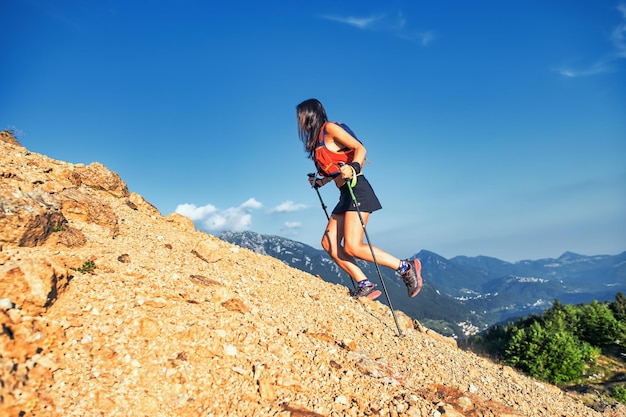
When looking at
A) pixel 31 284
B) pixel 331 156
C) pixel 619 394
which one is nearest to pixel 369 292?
pixel 331 156

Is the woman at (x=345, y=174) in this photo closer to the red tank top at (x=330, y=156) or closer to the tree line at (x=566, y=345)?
the red tank top at (x=330, y=156)

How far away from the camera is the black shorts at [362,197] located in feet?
22.7

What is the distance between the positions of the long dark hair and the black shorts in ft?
3.74

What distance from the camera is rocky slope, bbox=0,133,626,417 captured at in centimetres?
339

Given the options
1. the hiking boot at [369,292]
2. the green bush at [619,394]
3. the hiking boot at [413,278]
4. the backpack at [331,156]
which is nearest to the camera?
the backpack at [331,156]

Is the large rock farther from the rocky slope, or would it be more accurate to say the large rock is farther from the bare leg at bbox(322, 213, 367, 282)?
the bare leg at bbox(322, 213, 367, 282)

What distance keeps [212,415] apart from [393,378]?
253cm

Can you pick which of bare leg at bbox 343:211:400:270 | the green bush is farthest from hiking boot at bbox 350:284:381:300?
the green bush

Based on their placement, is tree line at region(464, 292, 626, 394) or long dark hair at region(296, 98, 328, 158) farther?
tree line at region(464, 292, 626, 394)

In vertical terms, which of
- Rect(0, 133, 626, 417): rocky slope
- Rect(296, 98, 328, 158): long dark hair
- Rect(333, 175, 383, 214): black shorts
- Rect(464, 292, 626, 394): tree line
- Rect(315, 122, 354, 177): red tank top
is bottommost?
Rect(464, 292, 626, 394): tree line

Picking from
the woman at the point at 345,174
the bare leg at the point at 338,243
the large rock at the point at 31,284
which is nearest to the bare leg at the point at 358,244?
the woman at the point at 345,174

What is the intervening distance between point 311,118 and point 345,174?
4.31 feet

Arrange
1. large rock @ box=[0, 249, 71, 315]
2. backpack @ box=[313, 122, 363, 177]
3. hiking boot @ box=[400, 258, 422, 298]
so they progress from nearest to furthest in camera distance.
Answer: large rock @ box=[0, 249, 71, 315] → backpack @ box=[313, 122, 363, 177] → hiking boot @ box=[400, 258, 422, 298]

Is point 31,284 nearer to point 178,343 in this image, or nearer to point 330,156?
point 178,343
